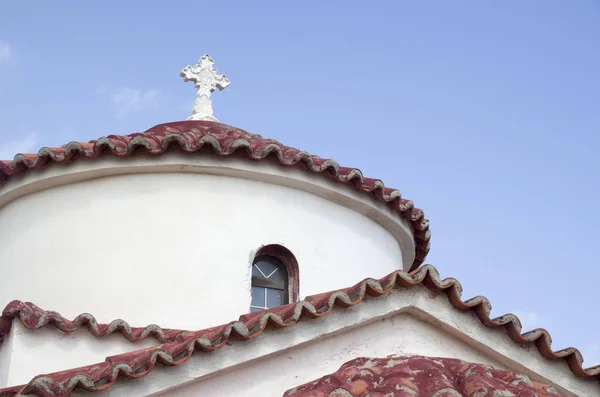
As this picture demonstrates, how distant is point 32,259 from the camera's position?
875 cm

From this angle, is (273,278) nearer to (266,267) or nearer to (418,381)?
(266,267)

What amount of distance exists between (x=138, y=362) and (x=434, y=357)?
2.15m

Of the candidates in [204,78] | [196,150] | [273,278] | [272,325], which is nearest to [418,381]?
[272,325]

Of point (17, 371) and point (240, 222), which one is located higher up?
point (240, 222)

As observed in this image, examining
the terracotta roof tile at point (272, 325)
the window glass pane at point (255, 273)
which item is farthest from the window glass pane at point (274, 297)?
the terracotta roof tile at point (272, 325)

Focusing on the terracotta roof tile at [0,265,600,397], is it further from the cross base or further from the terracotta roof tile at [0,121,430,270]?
the cross base

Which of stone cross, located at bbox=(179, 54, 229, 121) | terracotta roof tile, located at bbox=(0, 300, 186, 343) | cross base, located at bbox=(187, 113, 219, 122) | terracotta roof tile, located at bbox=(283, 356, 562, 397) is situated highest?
stone cross, located at bbox=(179, 54, 229, 121)

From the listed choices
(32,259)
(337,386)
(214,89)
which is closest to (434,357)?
(337,386)

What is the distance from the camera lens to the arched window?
862 cm

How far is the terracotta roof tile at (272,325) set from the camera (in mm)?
5844

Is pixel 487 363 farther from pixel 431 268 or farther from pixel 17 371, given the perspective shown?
pixel 17 371

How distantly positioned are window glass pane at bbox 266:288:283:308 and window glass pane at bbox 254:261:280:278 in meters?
0.17

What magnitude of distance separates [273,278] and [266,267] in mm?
137

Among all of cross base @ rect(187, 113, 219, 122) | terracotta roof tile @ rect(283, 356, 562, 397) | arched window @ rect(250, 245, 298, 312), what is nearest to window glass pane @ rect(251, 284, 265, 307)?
arched window @ rect(250, 245, 298, 312)
